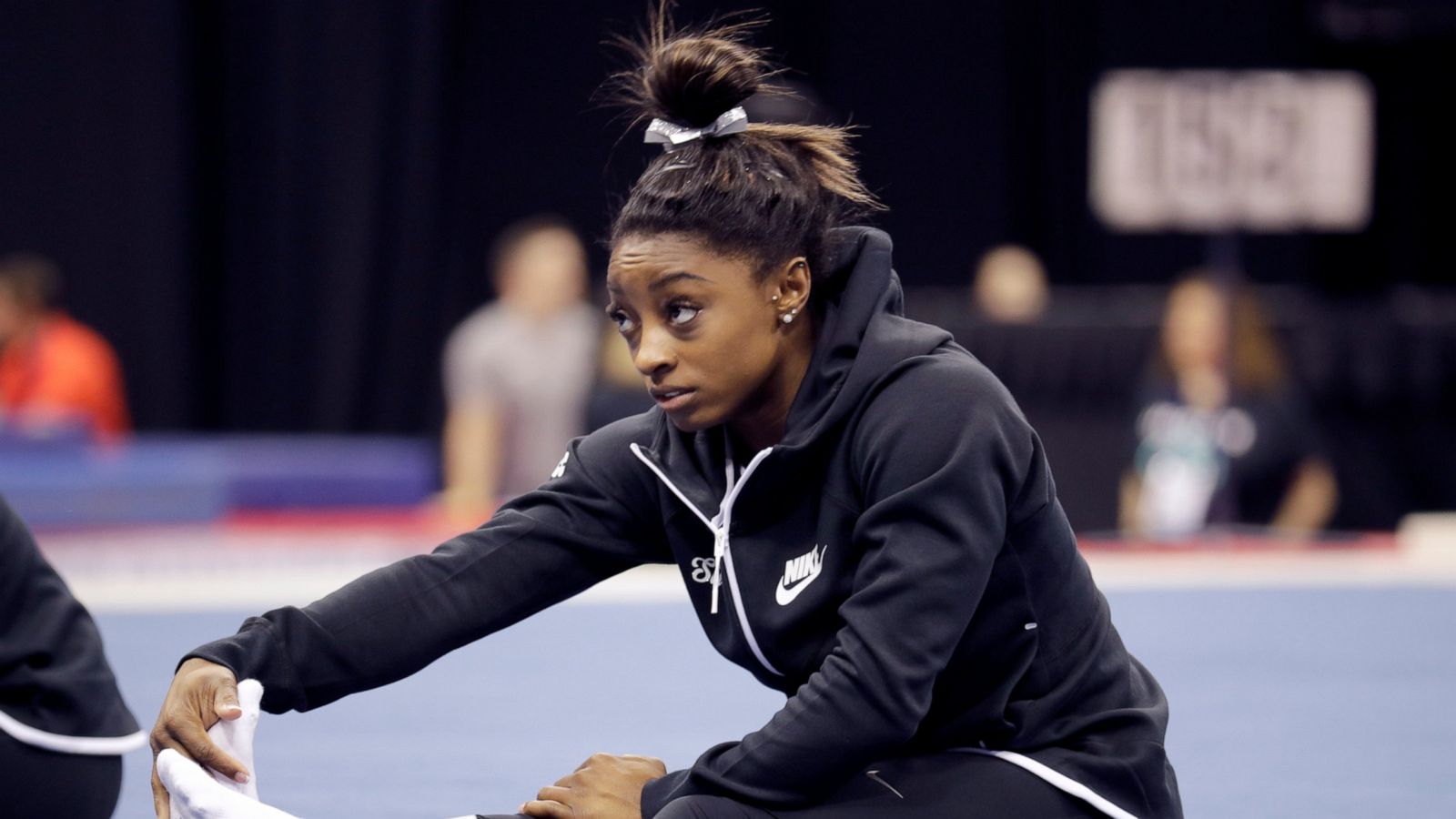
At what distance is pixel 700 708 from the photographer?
394cm

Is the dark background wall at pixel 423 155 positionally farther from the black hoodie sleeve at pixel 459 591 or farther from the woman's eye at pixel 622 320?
the woman's eye at pixel 622 320

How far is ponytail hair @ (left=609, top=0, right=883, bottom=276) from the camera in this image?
1.88 metres

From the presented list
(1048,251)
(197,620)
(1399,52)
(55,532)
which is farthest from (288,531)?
(1399,52)

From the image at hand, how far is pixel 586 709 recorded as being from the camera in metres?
3.92

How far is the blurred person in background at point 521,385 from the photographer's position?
697cm

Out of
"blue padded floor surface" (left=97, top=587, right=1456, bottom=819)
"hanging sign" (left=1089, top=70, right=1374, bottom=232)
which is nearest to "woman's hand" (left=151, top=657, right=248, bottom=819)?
"blue padded floor surface" (left=97, top=587, right=1456, bottom=819)

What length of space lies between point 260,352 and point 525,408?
2363 millimetres

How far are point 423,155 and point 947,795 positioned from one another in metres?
7.28

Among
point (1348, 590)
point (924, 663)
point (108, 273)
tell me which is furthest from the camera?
point (108, 273)

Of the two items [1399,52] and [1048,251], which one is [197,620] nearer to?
[1048,251]

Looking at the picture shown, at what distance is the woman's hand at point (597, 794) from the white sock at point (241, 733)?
0.95 ft

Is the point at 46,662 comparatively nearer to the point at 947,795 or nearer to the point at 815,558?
the point at 815,558

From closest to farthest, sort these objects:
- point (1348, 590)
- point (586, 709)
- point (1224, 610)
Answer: point (586, 709), point (1224, 610), point (1348, 590)

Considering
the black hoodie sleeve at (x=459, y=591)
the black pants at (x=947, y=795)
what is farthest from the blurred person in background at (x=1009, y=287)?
the black pants at (x=947, y=795)
